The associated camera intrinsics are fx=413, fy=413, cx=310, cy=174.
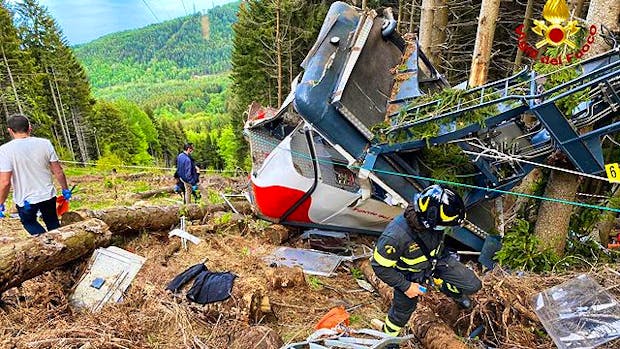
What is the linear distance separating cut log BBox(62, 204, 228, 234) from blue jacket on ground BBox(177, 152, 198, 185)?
164 cm

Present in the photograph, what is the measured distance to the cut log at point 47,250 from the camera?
329cm

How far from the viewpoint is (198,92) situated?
485 ft

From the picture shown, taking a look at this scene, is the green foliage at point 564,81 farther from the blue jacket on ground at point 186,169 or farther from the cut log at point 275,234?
the blue jacket on ground at point 186,169

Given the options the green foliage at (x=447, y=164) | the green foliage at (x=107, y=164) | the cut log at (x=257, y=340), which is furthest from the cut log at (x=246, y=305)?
the green foliage at (x=107, y=164)

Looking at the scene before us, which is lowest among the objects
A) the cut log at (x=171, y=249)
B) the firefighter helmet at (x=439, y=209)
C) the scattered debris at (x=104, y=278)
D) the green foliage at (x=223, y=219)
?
the green foliage at (x=223, y=219)

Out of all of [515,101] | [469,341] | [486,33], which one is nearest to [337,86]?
[515,101]

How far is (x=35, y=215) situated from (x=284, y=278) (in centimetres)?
257

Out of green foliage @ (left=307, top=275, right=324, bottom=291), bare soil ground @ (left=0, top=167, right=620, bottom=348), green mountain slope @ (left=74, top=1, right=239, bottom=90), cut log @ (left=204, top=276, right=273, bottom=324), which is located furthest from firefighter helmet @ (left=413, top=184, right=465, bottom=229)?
green mountain slope @ (left=74, top=1, right=239, bottom=90)

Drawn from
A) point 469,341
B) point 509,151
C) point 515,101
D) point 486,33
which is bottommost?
point 469,341

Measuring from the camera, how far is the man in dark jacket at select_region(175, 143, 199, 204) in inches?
303

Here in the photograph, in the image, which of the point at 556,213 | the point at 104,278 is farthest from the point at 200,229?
the point at 556,213

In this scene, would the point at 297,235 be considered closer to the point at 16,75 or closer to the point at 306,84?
the point at 306,84

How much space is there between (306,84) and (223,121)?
307ft

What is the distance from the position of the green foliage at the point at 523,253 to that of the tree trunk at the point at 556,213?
78mm
